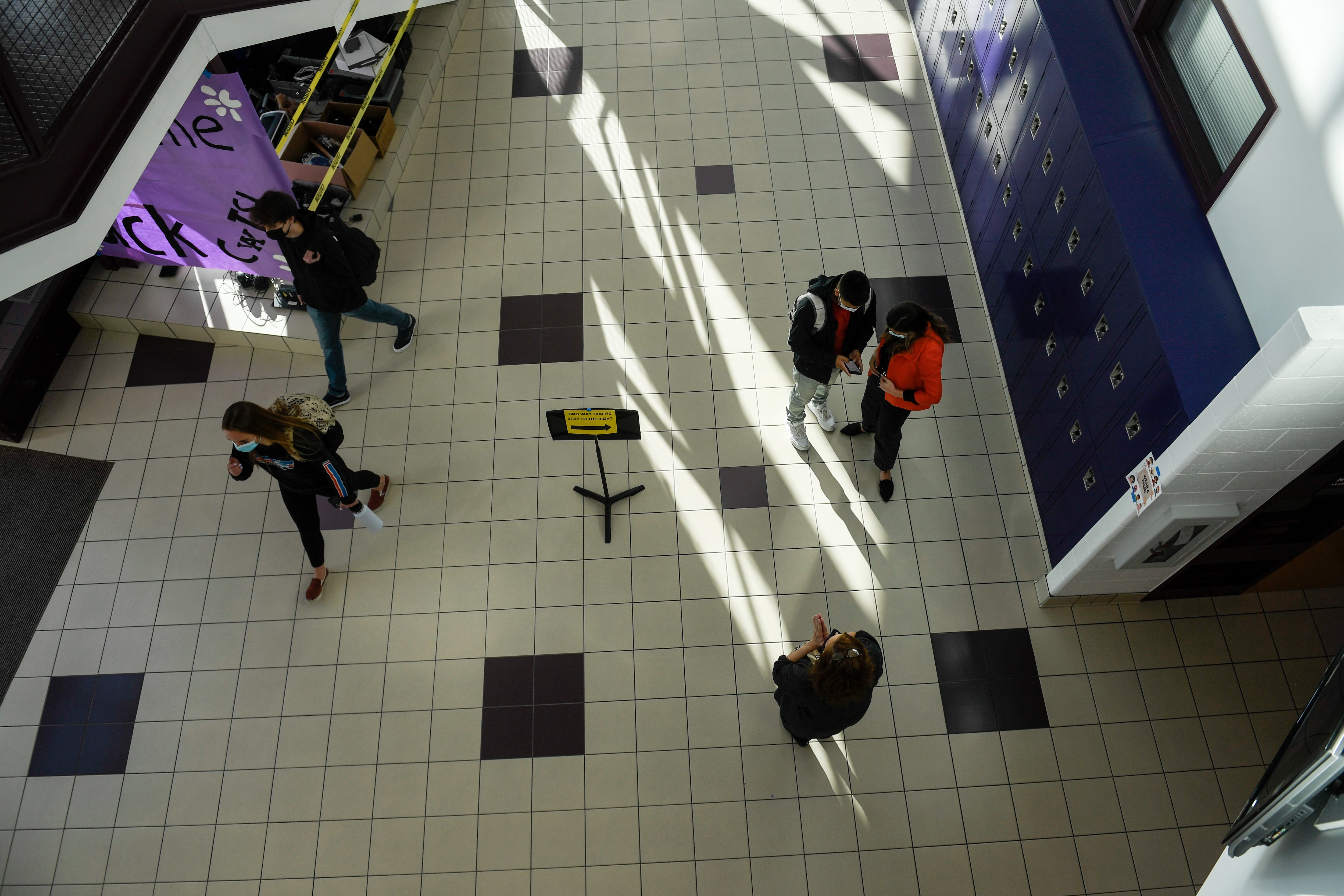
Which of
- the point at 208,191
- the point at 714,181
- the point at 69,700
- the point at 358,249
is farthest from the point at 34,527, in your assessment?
the point at 714,181

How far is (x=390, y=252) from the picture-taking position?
6047 mm

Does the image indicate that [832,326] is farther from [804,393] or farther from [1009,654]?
[1009,654]

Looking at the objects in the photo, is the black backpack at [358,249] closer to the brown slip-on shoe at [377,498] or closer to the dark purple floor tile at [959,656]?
the brown slip-on shoe at [377,498]

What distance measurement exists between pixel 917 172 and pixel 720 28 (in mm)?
2357

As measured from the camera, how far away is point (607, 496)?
4.90m

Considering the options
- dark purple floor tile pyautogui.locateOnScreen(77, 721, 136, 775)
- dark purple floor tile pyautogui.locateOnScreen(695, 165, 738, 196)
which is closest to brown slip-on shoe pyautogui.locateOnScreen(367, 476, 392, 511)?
dark purple floor tile pyautogui.locateOnScreen(77, 721, 136, 775)

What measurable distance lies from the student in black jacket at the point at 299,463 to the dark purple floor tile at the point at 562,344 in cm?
148

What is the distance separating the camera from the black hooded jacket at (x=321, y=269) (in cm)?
449

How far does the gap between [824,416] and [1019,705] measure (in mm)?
1998

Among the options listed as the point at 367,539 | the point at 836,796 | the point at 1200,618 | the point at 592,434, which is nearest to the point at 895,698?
the point at 836,796

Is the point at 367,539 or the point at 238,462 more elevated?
the point at 238,462

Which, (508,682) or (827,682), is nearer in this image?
(827,682)

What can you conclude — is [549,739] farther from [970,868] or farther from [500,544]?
[970,868]

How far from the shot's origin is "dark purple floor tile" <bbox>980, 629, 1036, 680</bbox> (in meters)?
4.51
